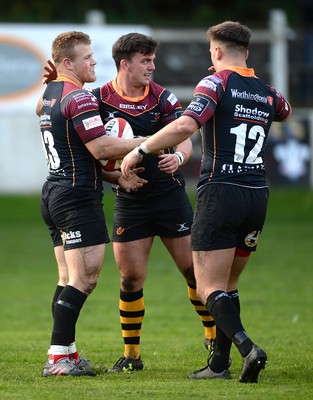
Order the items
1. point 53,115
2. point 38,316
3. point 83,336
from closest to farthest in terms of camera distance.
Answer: point 53,115 < point 83,336 < point 38,316

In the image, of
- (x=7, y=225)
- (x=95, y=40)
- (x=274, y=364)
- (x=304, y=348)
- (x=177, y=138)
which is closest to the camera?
(x=177, y=138)

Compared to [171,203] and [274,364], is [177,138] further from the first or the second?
[274,364]

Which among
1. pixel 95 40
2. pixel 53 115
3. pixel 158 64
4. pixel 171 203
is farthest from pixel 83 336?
pixel 158 64

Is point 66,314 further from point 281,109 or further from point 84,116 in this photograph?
point 281,109

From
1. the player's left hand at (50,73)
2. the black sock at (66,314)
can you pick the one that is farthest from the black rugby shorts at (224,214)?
the player's left hand at (50,73)

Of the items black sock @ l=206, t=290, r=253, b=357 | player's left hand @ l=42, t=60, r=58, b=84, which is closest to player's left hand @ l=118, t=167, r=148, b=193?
player's left hand @ l=42, t=60, r=58, b=84

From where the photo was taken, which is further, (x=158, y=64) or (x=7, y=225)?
(x=158, y=64)

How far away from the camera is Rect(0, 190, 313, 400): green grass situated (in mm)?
6945

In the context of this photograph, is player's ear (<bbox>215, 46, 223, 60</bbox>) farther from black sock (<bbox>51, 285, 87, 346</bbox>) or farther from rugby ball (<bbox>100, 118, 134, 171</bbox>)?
black sock (<bbox>51, 285, 87, 346</bbox>)

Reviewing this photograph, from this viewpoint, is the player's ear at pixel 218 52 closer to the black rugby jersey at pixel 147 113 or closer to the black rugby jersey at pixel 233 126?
the black rugby jersey at pixel 233 126

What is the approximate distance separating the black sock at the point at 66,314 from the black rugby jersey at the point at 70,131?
2.53ft

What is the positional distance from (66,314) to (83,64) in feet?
5.92

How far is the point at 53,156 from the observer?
7660mm

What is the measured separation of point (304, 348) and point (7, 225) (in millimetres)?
12839
